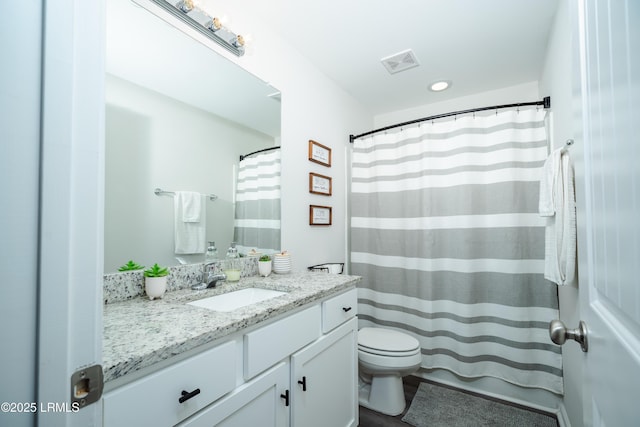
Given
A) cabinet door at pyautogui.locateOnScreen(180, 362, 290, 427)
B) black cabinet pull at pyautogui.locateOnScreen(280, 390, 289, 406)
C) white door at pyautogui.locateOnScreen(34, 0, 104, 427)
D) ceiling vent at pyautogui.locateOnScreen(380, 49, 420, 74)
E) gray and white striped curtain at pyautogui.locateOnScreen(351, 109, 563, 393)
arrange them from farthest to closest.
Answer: ceiling vent at pyautogui.locateOnScreen(380, 49, 420, 74), gray and white striped curtain at pyautogui.locateOnScreen(351, 109, 563, 393), black cabinet pull at pyautogui.locateOnScreen(280, 390, 289, 406), cabinet door at pyautogui.locateOnScreen(180, 362, 290, 427), white door at pyautogui.locateOnScreen(34, 0, 104, 427)

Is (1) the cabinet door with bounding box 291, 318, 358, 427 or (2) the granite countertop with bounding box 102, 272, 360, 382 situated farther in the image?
(1) the cabinet door with bounding box 291, 318, 358, 427

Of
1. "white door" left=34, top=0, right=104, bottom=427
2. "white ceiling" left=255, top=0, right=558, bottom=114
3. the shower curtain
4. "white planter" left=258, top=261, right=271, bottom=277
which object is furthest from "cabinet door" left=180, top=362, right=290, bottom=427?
"white ceiling" left=255, top=0, right=558, bottom=114

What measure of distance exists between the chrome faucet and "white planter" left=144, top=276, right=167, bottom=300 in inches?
6.8

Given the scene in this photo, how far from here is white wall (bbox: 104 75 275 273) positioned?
1.07 metres

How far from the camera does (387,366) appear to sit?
1.68 meters

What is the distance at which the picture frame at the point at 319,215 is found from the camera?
6.68 feet

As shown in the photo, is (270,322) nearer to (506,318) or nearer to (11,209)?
(11,209)

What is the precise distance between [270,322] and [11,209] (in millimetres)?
793

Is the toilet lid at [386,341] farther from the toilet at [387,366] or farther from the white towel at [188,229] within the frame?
the white towel at [188,229]

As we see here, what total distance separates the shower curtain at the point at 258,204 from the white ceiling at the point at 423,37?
806mm

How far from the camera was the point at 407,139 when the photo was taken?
2285mm

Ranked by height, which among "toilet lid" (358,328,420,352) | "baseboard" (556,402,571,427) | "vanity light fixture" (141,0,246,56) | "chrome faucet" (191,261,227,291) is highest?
"vanity light fixture" (141,0,246,56)

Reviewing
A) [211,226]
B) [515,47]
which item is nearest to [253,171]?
[211,226]

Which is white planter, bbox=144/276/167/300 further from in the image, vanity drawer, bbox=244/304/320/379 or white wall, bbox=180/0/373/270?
white wall, bbox=180/0/373/270
